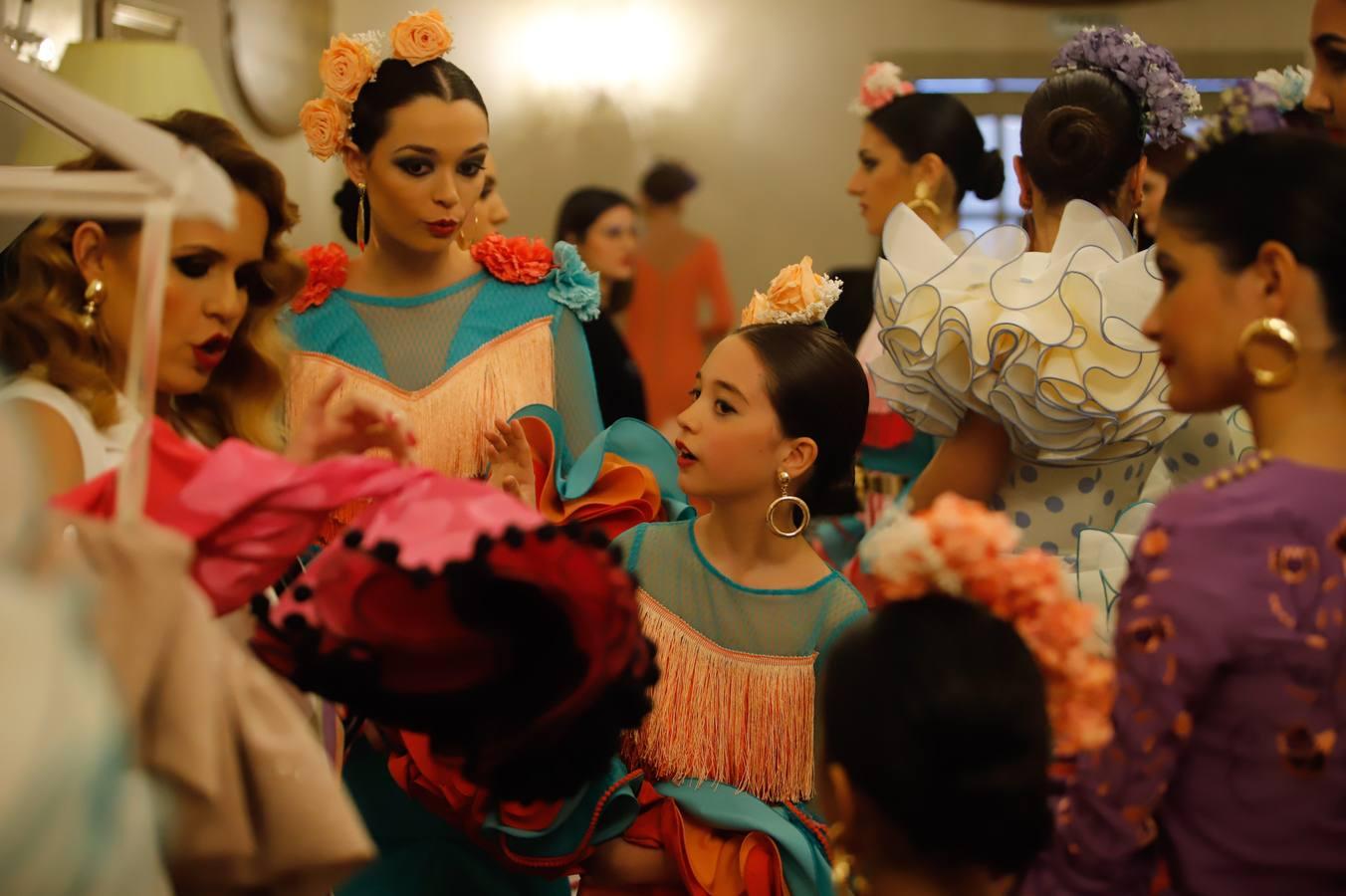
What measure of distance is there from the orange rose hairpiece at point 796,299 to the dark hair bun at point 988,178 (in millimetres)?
1495

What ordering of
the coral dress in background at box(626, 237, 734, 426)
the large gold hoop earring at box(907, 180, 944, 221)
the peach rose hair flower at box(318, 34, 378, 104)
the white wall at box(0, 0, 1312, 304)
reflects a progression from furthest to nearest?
the white wall at box(0, 0, 1312, 304), the coral dress in background at box(626, 237, 734, 426), the large gold hoop earring at box(907, 180, 944, 221), the peach rose hair flower at box(318, 34, 378, 104)

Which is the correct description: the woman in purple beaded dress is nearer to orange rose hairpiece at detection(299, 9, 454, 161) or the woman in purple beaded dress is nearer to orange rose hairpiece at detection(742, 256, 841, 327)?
orange rose hairpiece at detection(742, 256, 841, 327)

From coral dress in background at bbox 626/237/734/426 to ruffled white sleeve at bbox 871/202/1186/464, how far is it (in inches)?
157

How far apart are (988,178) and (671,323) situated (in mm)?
2870

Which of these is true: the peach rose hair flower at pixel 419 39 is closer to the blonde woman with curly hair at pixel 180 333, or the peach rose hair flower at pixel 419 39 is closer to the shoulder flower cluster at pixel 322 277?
the shoulder flower cluster at pixel 322 277

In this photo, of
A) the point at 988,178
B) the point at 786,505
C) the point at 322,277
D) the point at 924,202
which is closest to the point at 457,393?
the point at 322,277

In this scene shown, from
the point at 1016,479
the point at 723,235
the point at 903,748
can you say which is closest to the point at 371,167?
the point at 1016,479

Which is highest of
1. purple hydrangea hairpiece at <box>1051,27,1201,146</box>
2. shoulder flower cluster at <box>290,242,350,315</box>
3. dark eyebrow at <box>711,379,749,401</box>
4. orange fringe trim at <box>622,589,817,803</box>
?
purple hydrangea hairpiece at <box>1051,27,1201,146</box>

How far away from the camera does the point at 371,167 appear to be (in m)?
2.53

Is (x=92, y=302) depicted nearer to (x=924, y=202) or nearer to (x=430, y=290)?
(x=430, y=290)

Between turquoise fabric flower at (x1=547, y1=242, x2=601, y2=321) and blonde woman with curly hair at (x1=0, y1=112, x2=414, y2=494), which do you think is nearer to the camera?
blonde woman with curly hair at (x1=0, y1=112, x2=414, y2=494)

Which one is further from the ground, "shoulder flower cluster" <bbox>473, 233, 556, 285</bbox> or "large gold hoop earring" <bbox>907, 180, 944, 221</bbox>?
"large gold hoop earring" <bbox>907, 180, 944, 221</bbox>

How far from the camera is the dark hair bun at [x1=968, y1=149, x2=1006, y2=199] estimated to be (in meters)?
3.55

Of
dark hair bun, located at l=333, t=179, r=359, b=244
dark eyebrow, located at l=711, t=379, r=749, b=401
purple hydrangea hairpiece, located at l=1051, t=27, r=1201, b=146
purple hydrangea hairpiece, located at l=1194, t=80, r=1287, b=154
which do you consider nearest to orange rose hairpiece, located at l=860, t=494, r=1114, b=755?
purple hydrangea hairpiece, located at l=1194, t=80, r=1287, b=154
